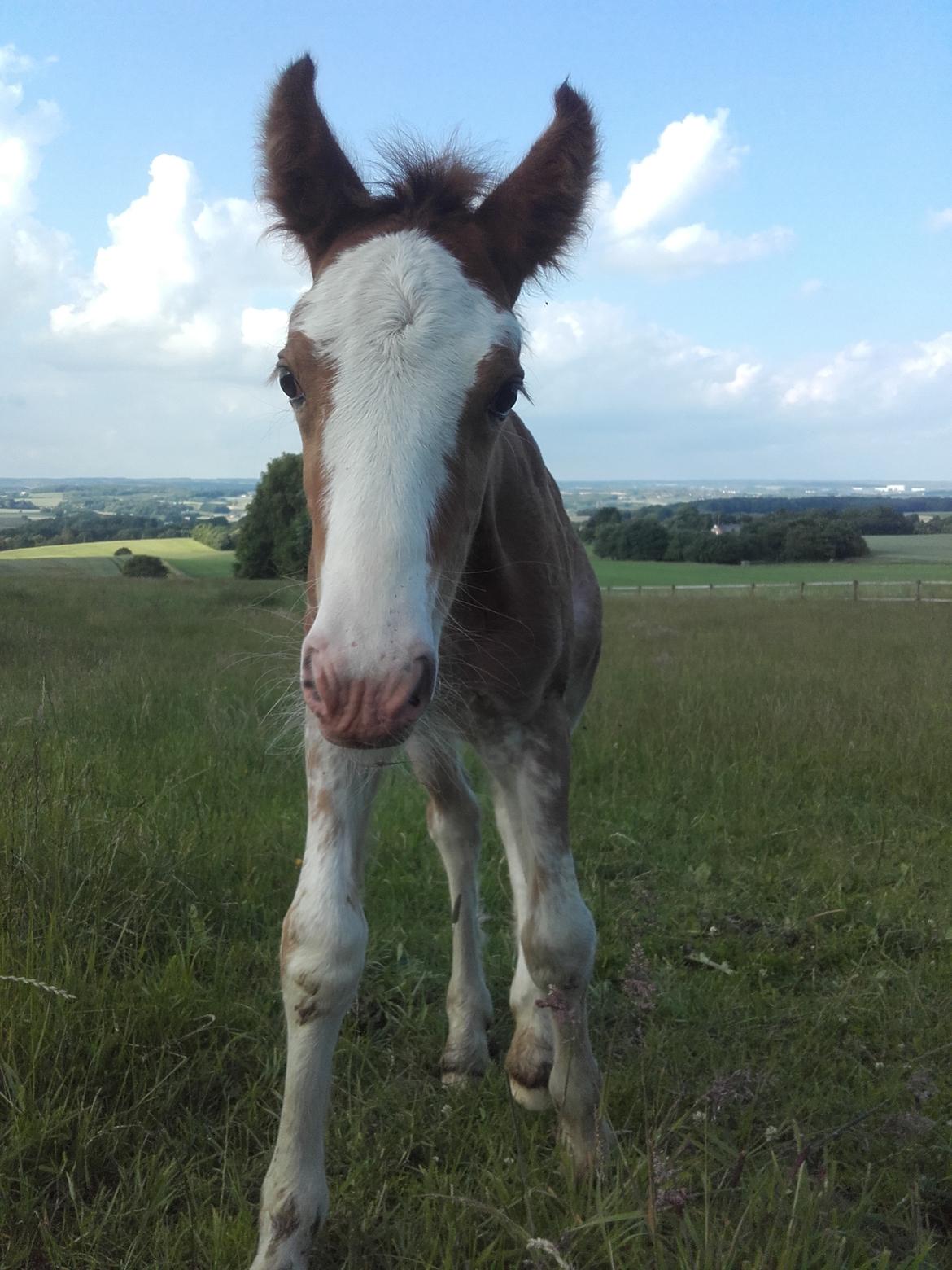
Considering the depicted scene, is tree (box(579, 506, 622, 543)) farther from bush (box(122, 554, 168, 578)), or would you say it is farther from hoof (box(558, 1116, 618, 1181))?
hoof (box(558, 1116, 618, 1181))

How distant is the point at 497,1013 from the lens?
331cm

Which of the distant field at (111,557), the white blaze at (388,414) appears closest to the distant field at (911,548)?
the distant field at (111,557)

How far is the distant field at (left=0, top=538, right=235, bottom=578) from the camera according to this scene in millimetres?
13336

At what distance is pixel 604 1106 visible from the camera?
245 centimetres

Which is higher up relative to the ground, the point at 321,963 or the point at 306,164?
the point at 306,164

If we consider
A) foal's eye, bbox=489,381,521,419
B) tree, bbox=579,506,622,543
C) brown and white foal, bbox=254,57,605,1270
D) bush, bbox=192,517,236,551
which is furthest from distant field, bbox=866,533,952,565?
foal's eye, bbox=489,381,521,419

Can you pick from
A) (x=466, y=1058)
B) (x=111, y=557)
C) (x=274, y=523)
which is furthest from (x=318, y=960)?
(x=111, y=557)

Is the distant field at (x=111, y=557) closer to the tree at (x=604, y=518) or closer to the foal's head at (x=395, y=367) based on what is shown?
the tree at (x=604, y=518)

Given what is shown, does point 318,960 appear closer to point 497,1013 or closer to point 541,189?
point 497,1013

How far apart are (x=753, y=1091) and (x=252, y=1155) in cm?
142

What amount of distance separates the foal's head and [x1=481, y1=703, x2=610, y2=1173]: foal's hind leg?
2.46 feet

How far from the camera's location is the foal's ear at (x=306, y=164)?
239cm

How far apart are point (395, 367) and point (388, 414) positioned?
13 centimetres

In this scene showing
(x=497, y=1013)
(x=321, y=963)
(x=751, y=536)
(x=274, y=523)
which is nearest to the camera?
(x=321, y=963)
